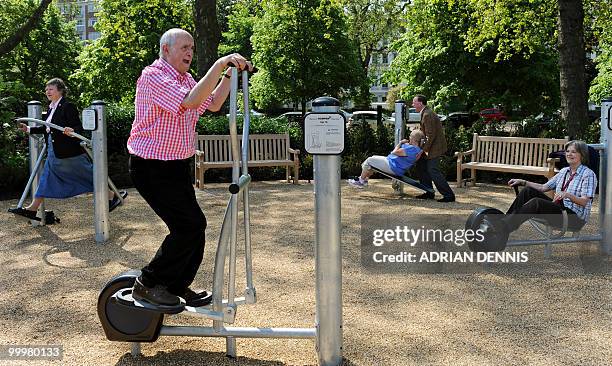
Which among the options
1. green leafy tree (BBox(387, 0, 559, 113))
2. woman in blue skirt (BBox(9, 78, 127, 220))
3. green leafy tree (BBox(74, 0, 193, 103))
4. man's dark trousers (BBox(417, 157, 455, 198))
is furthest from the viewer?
green leafy tree (BBox(74, 0, 193, 103))

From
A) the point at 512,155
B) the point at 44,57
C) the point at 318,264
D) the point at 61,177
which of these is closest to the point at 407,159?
the point at 512,155

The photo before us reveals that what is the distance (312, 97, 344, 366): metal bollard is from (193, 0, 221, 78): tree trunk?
11.6 metres

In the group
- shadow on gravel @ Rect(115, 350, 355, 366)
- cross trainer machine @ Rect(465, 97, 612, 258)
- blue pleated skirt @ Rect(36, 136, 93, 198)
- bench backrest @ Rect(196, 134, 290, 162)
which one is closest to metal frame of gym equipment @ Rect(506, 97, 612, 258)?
cross trainer machine @ Rect(465, 97, 612, 258)

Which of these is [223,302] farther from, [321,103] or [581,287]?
[581,287]

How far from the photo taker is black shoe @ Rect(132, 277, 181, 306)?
4.02 metres

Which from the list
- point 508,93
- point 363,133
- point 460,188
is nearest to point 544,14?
point 363,133

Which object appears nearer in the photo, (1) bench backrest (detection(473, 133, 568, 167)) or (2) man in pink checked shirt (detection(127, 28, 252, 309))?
(2) man in pink checked shirt (detection(127, 28, 252, 309))

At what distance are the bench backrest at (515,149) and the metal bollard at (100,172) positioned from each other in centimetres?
681

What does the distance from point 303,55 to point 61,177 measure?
2355 cm

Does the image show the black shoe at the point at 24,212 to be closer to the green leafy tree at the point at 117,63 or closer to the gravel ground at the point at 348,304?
the gravel ground at the point at 348,304

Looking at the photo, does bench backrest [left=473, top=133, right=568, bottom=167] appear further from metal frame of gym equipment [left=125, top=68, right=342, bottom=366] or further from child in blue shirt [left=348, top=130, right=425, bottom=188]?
metal frame of gym equipment [left=125, top=68, right=342, bottom=366]

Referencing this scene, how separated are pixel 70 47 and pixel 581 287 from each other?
121 ft

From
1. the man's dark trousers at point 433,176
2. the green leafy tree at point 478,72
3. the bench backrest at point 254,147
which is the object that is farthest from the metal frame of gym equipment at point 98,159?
the green leafy tree at point 478,72

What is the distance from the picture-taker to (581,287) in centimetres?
579
